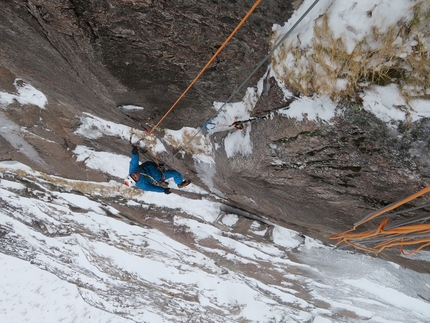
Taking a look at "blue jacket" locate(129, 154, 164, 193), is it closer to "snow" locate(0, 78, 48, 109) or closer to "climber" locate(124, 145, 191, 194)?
"climber" locate(124, 145, 191, 194)

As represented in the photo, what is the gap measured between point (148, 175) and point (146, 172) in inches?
3.5

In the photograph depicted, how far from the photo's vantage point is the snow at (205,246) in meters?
2.85

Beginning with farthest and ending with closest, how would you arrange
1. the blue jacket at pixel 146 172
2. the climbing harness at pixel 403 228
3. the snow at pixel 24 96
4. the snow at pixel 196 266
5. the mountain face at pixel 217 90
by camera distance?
1. the snow at pixel 196 266
2. the snow at pixel 24 96
3. the blue jacket at pixel 146 172
4. the mountain face at pixel 217 90
5. the climbing harness at pixel 403 228

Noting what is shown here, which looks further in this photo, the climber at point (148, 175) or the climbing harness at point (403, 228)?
the climber at point (148, 175)

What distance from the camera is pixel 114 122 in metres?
5.40

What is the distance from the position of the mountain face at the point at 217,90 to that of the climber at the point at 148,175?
0.76m

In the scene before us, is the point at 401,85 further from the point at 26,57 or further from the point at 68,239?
the point at 68,239

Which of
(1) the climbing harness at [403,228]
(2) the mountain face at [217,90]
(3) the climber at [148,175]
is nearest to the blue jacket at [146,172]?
(3) the climber at [148,175]

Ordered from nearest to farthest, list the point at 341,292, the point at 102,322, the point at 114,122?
the point at 114,122 → the point at 341,292 → the point at 102,322

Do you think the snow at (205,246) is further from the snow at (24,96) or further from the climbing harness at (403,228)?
the climbing harness at (403,228)

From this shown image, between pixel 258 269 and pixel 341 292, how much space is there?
2203 millimetres

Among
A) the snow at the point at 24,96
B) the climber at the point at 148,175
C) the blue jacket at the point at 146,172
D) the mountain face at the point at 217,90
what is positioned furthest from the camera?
the snow at the point at 24,96

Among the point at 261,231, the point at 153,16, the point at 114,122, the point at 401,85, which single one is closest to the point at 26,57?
the point at 114,122

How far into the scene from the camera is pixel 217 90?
12.6ft
